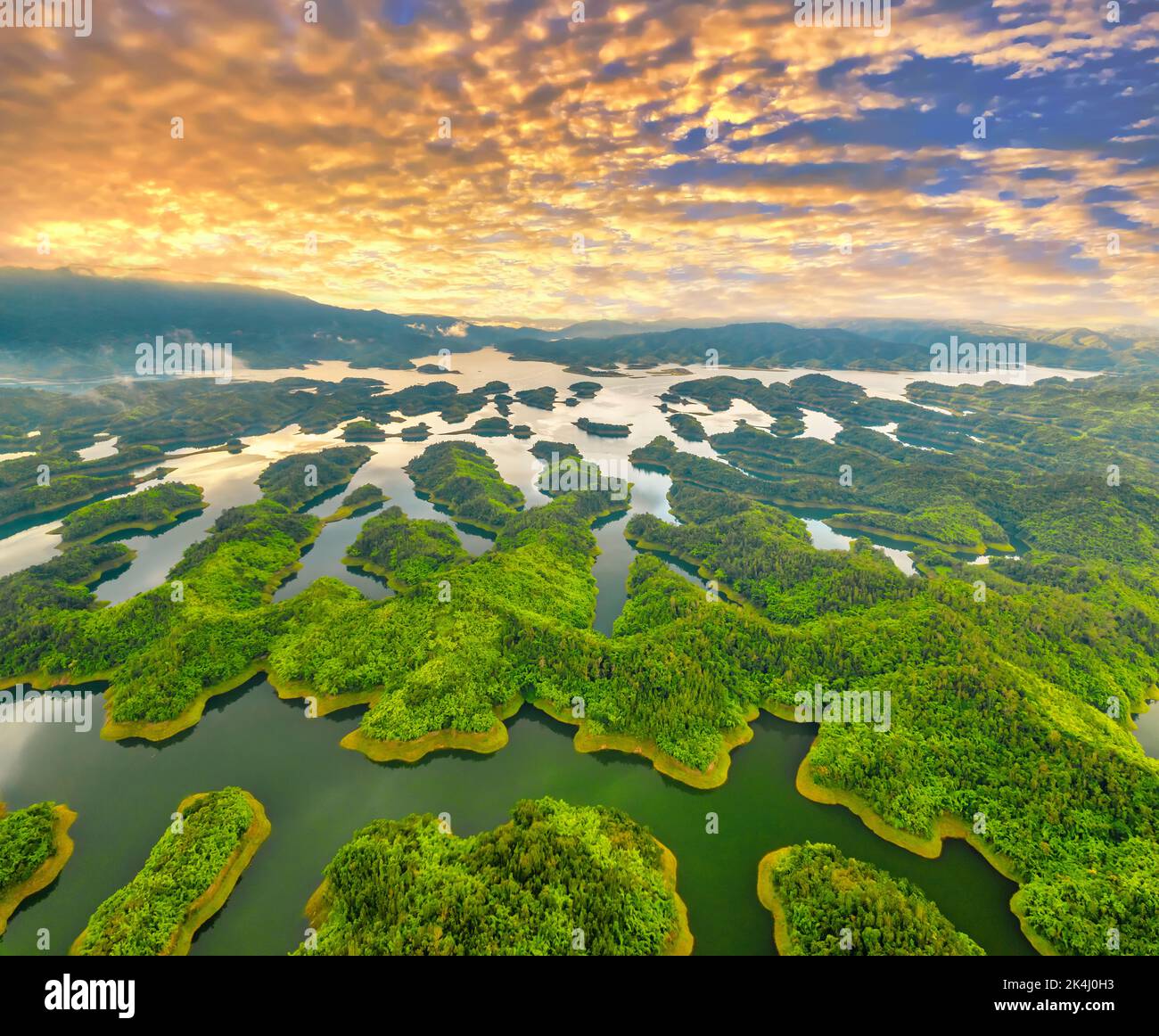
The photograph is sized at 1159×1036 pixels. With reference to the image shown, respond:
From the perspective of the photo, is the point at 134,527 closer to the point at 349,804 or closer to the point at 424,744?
the point at 349,804

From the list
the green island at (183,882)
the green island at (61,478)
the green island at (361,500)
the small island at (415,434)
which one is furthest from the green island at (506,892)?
the small island at (415,434)

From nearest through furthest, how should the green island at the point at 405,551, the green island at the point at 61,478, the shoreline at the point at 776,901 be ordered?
the shoreline at the point at 776,901, the green island at the point at 405,551, the green island at the point at 61,478

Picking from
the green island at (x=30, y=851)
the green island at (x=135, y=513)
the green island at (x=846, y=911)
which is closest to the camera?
the green island at (x=846, y=911)

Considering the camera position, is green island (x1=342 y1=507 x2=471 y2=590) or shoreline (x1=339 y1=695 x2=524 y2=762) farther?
green island (x1=342 y1=507 x2=471 y2=590)

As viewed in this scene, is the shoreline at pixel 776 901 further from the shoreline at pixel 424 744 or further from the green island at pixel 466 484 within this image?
the green island at pixel 466 484

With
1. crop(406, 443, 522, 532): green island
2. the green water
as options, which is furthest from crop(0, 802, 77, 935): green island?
crop(406, 443, 522, 532): green island

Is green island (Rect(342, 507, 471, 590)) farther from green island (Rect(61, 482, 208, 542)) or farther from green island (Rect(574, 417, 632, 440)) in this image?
green island (Rect(574, 417, 632, 440))

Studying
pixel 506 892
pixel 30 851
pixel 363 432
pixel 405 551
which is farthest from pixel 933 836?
pixel 363 432
